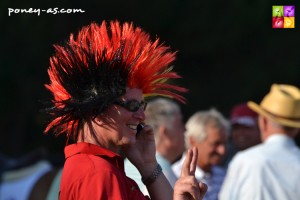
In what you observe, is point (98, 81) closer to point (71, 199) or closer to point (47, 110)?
point (47, 110)

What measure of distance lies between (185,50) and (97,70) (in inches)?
374

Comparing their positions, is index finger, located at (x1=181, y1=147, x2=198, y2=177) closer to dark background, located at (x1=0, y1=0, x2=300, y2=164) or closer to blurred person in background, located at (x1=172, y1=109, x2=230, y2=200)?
blurred person in background, located at (x1=172, y1=109, x2=230, y2=200)

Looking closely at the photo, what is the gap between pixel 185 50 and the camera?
1248 centimetres

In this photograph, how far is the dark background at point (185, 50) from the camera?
11.4m

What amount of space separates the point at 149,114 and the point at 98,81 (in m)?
2.11

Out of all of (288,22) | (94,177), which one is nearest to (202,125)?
(288,22)

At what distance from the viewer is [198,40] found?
40.5 feet

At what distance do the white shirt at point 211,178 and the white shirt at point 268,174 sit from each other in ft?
2.12

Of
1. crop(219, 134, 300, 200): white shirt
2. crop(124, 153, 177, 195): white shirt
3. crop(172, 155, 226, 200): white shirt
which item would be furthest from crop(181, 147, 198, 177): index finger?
crop(172, 155, 226, 200): white shirt

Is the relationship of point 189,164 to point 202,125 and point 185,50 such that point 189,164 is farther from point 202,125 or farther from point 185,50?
point 185,50

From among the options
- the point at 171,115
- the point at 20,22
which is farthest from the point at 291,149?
the point at 20,22

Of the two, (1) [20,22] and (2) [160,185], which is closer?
(2) [160,185]

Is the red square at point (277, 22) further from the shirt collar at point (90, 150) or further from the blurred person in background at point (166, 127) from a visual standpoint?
A: the shirt collar at point (90, 150)

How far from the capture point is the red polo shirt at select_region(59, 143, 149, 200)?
9.10ft
